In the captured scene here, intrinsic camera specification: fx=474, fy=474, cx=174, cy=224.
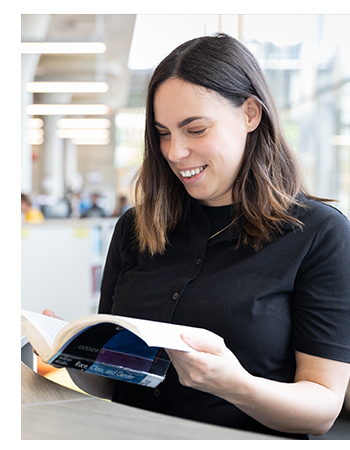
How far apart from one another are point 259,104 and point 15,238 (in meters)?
0.70

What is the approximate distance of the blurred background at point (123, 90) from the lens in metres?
2.22

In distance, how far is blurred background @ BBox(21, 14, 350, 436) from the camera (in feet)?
7.29

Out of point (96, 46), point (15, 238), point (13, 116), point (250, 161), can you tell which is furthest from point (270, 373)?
point (96, 46)

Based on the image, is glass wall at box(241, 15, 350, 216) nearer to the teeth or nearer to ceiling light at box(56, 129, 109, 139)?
the teeth

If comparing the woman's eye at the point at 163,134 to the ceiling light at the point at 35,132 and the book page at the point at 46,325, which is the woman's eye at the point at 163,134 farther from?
the ceiling light at the point at 35,132

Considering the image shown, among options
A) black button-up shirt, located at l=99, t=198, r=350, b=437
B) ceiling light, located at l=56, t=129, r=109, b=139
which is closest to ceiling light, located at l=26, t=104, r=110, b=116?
ceiling light, located at l=56, t=129, r=109, b=139

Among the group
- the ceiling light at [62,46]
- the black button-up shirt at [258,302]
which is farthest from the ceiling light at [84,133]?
the black button-up shirt at [258,302]

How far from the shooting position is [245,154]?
115 cm

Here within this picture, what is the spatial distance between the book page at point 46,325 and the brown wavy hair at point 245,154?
0.36m

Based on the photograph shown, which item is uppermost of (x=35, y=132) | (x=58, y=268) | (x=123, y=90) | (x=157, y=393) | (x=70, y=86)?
(x=123, y=90)

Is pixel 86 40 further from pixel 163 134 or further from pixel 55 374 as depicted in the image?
pixel 55 374

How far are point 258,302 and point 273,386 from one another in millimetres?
201

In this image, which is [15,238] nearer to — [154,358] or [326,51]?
[154,358]

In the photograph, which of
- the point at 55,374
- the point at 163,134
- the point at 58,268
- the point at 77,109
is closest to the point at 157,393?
the point at 55,374
